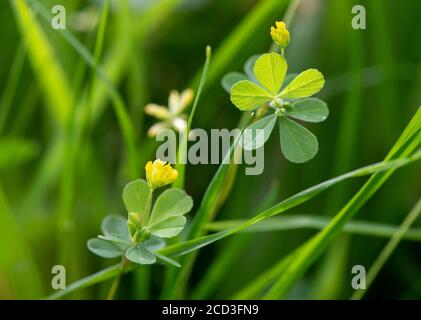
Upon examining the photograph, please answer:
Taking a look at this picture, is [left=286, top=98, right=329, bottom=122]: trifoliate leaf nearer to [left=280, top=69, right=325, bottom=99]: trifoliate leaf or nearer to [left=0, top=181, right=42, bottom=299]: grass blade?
[left=280, top=69, right=325, bottom=99]: trifoliate leaf

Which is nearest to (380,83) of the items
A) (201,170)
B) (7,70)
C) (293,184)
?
(293,184)

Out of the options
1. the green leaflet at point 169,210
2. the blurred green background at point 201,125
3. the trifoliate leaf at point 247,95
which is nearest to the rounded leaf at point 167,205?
the green leaflet at point 169,210

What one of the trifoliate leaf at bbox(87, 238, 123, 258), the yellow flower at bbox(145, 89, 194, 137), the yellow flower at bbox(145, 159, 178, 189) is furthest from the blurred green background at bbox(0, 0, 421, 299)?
the yellow flower at bbox(145, 159, 178, 189)

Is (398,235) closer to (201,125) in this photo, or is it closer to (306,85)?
(306,85)

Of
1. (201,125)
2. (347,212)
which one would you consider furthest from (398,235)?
(201,125)

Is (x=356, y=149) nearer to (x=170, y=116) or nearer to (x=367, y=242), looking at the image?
(x=367, y=242)

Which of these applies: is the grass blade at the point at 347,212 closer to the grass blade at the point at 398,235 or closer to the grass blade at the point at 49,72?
the grass blade at the point at 398,235
